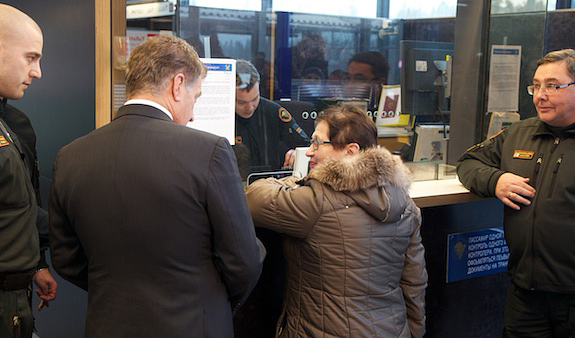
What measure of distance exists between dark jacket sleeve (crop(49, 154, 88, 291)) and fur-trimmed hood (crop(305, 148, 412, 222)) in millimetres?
747

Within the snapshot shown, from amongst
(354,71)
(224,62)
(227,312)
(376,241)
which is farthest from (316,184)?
(354,71)

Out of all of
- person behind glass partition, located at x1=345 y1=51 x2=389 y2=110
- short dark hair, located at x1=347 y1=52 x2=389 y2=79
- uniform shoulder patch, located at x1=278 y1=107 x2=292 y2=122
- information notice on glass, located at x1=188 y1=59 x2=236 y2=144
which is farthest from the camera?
short dark hair, located at x1=347 y1=52 x2=389 y2=79

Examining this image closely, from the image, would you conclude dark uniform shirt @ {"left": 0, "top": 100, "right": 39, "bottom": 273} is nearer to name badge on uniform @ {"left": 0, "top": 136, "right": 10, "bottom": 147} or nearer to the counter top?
name badge on uniform @ {"left": 0, "top": 136, "right": 10, "bottom": 147}

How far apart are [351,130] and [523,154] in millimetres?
962

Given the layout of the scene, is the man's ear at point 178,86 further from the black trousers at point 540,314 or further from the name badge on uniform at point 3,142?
the black trousers at point 540,314

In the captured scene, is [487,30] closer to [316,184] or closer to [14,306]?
[316,184]

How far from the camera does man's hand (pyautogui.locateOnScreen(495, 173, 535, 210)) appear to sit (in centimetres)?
250

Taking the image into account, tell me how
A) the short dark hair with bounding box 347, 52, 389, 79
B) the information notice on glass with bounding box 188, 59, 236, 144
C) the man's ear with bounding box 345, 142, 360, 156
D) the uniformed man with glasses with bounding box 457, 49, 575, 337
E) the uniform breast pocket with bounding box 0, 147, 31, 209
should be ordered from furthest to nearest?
the short dark hair with bounding box 347, 52, 389, 79 < the information notice on glass with bounding box 188, 59, 236, 144 < the uniformed man with glasses with bounding box 457, 49, 575, 337 < the man's ear with bounding box 345, 142, 360, 156 < the uniform breast pocket with bounding box 0, 147, 31, 209

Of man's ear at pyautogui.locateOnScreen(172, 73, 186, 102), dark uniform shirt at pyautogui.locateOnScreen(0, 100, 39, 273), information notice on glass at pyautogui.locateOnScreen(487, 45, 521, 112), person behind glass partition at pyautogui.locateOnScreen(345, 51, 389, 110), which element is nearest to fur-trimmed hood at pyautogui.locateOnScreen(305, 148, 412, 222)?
man's ear at pyautogui.locateOnScreen(172, 73, 186, 102)

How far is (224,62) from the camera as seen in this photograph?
2.62 m

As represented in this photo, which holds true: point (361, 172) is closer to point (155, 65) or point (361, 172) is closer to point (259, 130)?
point (155, 65)

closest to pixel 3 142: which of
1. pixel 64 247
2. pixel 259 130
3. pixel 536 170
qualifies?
pixel 64 247

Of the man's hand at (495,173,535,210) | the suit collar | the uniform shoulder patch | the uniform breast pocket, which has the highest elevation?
the suit collar

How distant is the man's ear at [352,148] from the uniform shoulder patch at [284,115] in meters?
1.09
